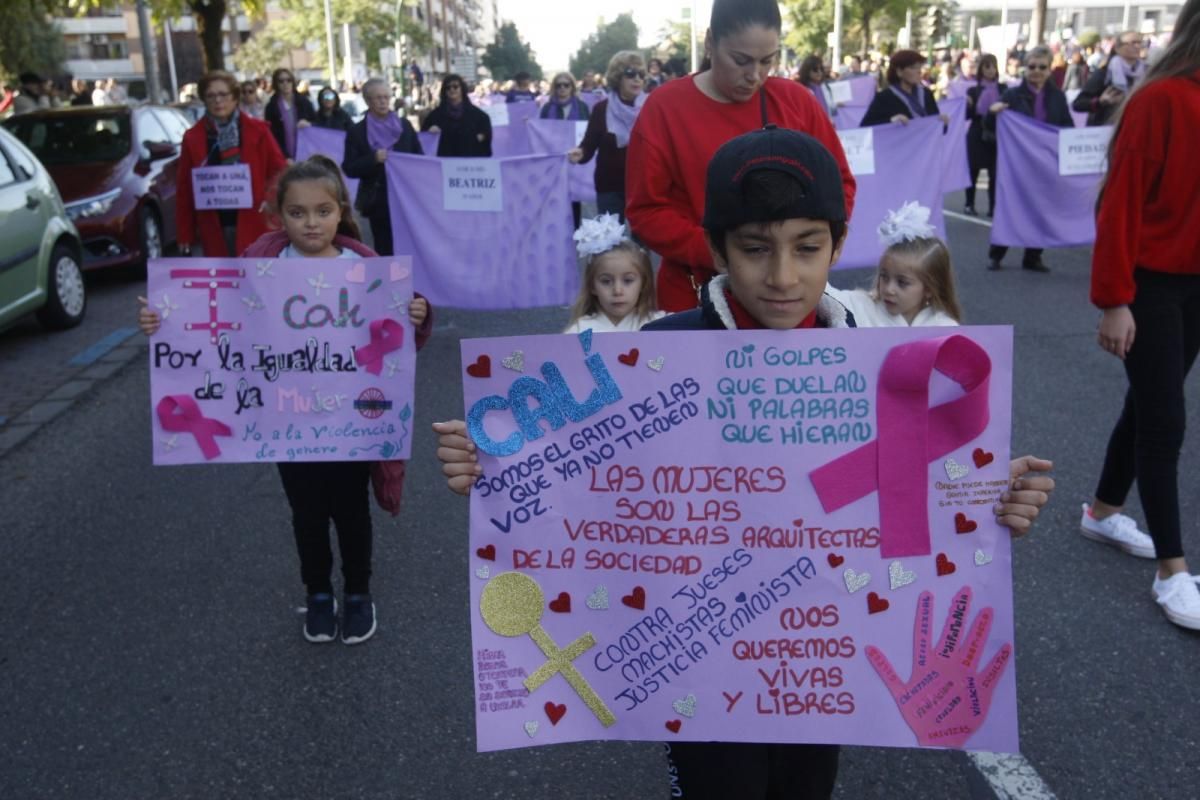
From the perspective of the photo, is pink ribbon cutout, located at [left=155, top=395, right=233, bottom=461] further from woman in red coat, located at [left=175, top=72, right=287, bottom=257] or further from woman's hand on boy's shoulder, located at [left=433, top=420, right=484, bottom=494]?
woman in red coat, located at [left=175, top=72, right=287, bottom=257]

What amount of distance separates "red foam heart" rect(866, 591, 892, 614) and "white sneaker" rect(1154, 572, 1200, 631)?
6.88 ft

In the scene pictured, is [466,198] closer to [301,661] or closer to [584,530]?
[301,661]

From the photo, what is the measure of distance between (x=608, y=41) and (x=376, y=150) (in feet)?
378

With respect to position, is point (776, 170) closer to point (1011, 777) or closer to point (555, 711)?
point (555, 711)

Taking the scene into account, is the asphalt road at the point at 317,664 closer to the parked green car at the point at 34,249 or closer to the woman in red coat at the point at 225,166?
the woman in red coat at the point at 225,166

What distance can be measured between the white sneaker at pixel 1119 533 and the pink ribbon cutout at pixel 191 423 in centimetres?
310

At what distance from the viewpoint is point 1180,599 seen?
138 inches

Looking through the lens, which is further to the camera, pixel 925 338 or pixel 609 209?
pixel 609 209

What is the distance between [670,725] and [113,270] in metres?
11.2

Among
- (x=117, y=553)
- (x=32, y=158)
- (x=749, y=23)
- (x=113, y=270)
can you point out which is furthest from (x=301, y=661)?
(x=113, y=270)

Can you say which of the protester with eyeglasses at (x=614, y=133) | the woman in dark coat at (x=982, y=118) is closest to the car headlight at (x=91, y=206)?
the protester with eyeglasses at (x=614, y=133)

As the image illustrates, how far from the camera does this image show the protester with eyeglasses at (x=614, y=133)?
7.97 meters

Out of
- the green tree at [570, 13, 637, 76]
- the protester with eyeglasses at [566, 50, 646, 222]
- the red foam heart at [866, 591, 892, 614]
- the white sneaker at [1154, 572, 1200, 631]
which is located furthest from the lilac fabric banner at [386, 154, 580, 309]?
the green tree at [570, 13, 637, 76]

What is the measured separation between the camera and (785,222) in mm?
1802
